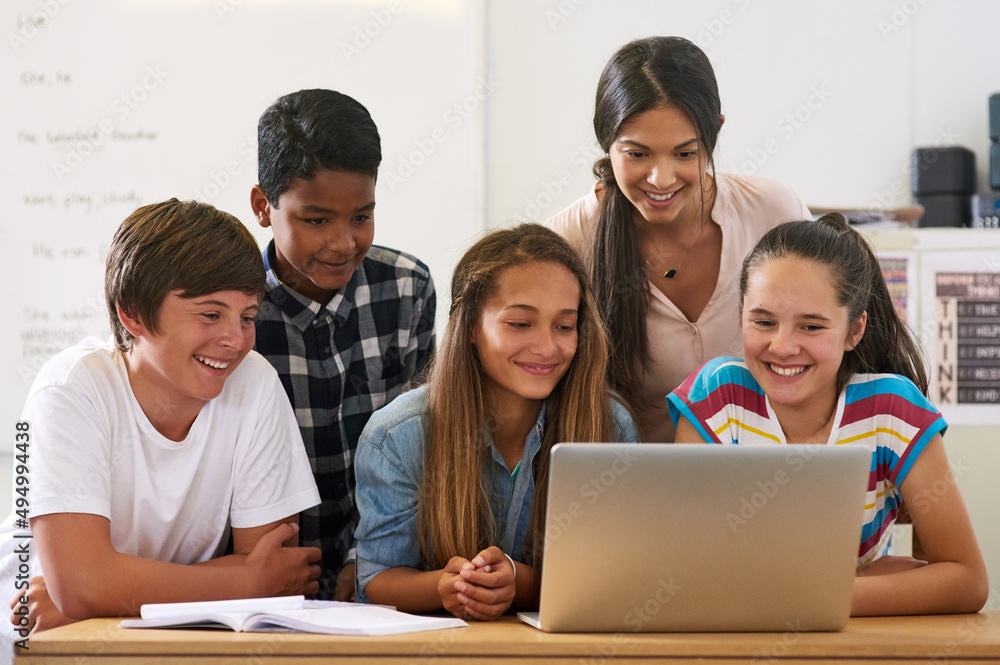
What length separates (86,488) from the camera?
4.12 feet

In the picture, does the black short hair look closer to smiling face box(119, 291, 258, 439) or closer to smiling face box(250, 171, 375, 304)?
smiling face box(250, 171, 375, 304)

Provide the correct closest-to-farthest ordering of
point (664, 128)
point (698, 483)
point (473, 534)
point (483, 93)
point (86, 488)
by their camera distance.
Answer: point (698, 483) < point (86, 488) < point (473, 534) < point (664, 128) < point (483, 93)

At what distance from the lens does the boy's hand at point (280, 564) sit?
1.32 metres

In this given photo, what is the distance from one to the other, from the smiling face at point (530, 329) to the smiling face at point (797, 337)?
290mm

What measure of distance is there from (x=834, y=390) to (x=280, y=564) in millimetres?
899

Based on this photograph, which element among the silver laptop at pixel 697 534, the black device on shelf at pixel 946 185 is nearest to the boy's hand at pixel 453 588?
the silver laptop at pixel 697 534

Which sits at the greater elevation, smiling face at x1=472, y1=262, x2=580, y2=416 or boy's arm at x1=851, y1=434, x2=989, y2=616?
smiling face at x1=472, y1=262, x2=580, y2=416

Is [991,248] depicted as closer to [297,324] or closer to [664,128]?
[664,128]

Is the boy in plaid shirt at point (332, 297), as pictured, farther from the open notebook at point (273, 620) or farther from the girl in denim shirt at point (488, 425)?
the open notebook at point (273, 620)

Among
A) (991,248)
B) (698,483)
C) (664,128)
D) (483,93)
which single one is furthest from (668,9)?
(698,483)

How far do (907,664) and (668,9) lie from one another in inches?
84.4

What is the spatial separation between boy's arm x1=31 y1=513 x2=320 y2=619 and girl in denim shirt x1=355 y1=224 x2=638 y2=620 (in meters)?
0.22

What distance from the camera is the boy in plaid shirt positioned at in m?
1.54

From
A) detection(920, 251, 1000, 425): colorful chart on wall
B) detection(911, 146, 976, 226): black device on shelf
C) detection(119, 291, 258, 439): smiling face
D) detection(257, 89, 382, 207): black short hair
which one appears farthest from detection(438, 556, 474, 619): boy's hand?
detection(911, 146, 976, 226): black device on shelf
